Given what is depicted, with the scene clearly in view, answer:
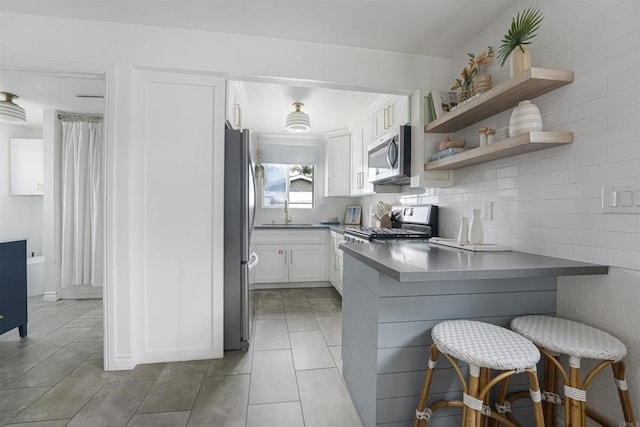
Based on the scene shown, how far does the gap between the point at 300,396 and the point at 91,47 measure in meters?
2.63

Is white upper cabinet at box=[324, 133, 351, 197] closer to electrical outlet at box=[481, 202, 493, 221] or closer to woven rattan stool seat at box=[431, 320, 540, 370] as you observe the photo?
electrical outlet at box=[481, 202, 493, 221]

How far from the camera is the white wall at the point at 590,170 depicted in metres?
1.19

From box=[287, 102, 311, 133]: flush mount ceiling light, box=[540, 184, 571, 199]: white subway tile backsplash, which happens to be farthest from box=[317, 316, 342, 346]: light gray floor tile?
box=[287, 102, 311, 133]: flush mount ceiling light

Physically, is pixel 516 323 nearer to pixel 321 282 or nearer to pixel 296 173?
pixel 321 282

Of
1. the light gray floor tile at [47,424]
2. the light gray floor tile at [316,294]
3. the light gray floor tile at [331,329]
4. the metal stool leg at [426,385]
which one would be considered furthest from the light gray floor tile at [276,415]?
the light gray floor tile at [316,294]

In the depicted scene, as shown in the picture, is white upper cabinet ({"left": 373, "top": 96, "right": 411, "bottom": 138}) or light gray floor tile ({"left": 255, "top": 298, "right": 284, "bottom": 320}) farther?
light gray floor tile ({"left": 255, "top": 298, "right": 284, "bottom": 320})

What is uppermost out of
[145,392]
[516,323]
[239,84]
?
[239,84]

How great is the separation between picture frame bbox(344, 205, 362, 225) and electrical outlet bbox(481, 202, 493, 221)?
8.91 ft

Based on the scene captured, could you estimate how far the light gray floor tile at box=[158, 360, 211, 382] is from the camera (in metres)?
1.94

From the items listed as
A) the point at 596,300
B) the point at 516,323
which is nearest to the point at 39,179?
the point at 516,323

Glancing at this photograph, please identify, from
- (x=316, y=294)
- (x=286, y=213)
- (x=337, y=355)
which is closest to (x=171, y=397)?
(x=337, y=355)

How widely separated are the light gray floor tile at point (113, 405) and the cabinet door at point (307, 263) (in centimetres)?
244

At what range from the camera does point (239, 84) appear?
2834 mm

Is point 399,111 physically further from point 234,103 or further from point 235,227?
point 235,227
